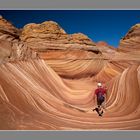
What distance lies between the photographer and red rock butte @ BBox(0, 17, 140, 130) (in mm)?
6812

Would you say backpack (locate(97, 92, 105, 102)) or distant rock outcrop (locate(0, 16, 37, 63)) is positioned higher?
distant rock outcrop (locate(0, 16, 37, 63))

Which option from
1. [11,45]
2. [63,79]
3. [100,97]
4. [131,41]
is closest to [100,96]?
[100,97]

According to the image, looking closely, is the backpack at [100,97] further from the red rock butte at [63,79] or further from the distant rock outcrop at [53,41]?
the distant rock outcrop at [53,41]

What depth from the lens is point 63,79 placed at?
6.95 m

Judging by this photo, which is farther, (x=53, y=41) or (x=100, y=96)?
(x=53, y=41)

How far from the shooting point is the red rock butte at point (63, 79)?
6.81 meters

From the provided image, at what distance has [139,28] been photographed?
6863 mm

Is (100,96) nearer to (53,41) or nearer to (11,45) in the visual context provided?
(53,41)

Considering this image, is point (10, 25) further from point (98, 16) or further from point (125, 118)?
point (125, 118)

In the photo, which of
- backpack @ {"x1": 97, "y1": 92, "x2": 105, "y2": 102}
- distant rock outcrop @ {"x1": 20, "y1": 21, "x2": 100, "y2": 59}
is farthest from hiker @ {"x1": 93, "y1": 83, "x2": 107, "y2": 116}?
distant rock outcrop @ {"x1": 20, "y1": 21, "x2": 100, "y2": 59}

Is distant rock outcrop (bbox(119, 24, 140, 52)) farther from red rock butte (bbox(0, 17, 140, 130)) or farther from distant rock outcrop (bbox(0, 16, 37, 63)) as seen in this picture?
distant rock outcrop (bbox(0, 16, 37, 63))

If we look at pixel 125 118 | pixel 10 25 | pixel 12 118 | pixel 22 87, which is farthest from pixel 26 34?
pixel 125 118

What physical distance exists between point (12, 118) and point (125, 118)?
5.22 ft

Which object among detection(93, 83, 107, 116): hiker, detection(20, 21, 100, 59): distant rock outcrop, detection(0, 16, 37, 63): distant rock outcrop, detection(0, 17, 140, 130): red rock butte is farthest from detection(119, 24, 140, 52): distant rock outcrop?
detection(0, 16, 37, 63): distant rock outcrop
